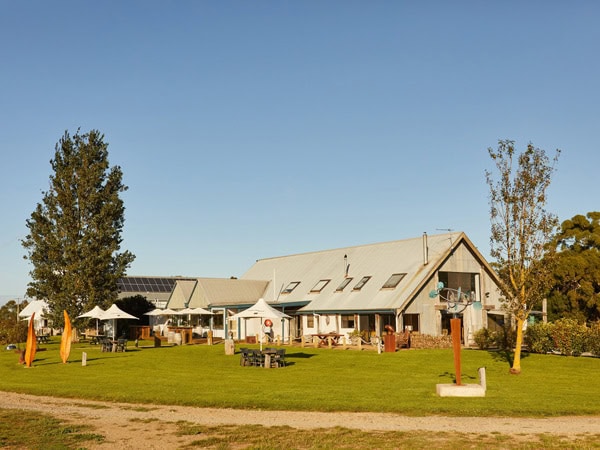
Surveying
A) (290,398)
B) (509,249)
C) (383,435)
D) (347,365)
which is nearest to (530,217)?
(509,249)

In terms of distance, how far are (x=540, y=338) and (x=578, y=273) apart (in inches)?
693

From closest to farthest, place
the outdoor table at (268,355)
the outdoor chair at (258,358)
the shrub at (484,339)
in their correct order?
the outdoor table at (268,355)
the outdoor chair at (258,358)
the shrub at (484,339)

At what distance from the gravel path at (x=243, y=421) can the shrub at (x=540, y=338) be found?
67.1 feet

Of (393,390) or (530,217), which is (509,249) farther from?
(393,390)

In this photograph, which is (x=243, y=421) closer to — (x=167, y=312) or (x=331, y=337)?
(x=331, y=337)

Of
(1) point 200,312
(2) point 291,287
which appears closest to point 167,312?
(1) point 200,312

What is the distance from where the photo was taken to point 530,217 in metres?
29.3

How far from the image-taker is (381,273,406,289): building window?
144 feet

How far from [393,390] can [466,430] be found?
699 centimetres

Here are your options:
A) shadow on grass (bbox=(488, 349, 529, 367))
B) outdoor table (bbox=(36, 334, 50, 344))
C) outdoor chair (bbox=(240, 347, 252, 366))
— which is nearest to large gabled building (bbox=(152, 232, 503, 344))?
shadow on grass (bbox=(488, 349, 529, 367))

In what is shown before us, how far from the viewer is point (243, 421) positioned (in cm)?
1617

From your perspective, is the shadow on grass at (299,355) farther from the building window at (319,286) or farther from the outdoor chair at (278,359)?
the building window at (319,286)

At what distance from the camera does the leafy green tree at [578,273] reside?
51.4m

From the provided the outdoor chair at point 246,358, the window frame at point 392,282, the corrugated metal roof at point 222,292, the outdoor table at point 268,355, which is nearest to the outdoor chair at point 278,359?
the outdoor table at point 268,355
